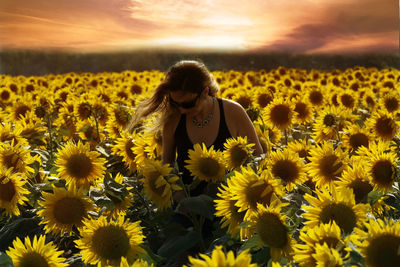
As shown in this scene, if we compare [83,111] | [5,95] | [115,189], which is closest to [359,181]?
[115,189]

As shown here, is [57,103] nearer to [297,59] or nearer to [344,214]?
[344,214]

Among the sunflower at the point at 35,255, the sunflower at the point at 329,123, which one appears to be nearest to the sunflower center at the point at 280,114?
the sunflower at the point at 329,123

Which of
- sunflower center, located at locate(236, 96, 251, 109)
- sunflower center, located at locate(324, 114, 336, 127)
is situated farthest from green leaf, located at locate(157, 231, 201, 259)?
sunflower center, located at locate(236, 96, 251, 109)

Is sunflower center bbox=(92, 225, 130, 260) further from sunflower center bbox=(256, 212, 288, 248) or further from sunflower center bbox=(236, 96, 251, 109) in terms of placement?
sunflower center bbox=(236, 96, 251, 109)

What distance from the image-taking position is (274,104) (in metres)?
4.32

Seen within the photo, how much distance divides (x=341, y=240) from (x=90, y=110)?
4.07m

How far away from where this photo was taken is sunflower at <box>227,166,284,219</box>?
2027mm

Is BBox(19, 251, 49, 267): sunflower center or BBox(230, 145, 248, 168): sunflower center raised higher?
BBox(230, 145, 248, 168): sunflower center

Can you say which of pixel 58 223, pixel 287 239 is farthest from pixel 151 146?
pixel 287 239

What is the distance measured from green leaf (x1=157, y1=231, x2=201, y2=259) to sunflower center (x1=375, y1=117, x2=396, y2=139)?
1864mm

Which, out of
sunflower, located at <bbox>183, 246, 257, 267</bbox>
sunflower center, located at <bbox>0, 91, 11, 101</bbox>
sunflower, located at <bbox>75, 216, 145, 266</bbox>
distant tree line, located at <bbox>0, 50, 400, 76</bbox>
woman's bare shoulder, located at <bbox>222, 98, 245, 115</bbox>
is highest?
sunflower, located at <bbox>183, 246, 257, 267</bbox>

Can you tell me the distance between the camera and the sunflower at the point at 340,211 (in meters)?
1.67

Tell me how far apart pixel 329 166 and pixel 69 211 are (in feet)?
4.23

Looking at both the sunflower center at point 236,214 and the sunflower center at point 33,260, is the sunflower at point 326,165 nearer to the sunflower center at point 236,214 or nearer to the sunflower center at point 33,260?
the sunflower center at point 236,214
